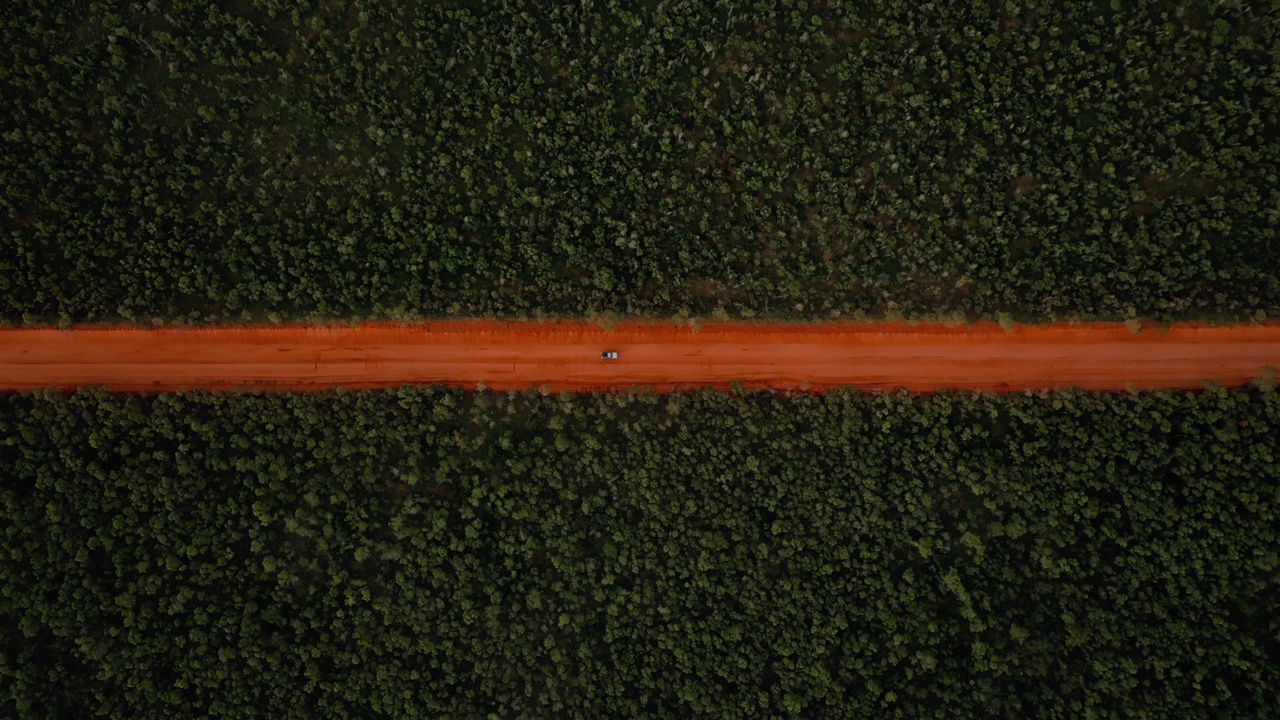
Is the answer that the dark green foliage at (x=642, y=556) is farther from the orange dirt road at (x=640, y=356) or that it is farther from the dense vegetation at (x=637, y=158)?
the dense vegetation at (x=637, y=158)

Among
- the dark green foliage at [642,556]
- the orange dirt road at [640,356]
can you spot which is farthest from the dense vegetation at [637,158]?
the dark green foliage at [642,556]

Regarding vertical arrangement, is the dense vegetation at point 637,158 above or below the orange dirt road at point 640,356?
above

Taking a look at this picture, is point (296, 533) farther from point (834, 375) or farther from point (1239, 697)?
point (1239, 697)

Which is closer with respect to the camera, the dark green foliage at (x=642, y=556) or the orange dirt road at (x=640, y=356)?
the dark green foliage at (x=642, y=556)

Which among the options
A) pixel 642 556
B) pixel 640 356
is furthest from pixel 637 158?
pixel 642 556

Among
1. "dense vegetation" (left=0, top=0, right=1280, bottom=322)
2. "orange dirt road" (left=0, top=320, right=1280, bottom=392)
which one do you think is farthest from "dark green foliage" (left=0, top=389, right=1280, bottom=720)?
"dense vegetation" (left=0, top=0, right=1280, bottom=322)

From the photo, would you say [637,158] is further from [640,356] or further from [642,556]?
[642,556]
